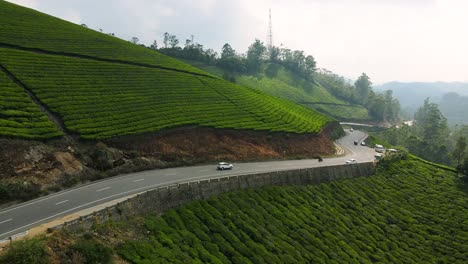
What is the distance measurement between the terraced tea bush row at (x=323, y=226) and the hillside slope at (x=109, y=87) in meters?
19.9

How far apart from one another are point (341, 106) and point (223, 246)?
162030mm

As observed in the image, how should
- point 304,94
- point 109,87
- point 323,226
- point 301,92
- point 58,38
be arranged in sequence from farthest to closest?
1. point 301,92
2. point 304,94
3. point 58,38
4. point 109,87
5. point 323,226

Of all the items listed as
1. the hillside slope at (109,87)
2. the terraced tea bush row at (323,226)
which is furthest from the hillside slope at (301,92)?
the terraced tea bush row at (323,226)

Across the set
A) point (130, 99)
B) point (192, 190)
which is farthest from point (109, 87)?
point (192, 190)

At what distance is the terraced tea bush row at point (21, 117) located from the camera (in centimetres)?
4006

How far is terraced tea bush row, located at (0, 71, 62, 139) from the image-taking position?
40062 millimetres

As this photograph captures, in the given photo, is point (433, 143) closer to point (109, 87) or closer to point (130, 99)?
point (130, 99)

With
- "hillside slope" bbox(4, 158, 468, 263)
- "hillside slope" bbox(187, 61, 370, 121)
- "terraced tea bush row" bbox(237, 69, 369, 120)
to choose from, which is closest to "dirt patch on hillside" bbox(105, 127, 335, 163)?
"hillside slope" bbox(4, 158, 468, 263)

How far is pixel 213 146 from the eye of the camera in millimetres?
57312

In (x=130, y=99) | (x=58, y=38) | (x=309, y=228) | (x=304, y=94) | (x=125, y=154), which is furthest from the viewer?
(x=304, y=94)

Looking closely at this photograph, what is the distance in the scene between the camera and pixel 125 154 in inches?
1834

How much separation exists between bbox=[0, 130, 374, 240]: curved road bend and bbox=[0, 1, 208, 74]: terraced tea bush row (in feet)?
134

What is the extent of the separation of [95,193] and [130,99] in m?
28.0

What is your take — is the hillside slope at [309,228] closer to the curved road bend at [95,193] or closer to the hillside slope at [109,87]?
the curved road bend at [95,193]
